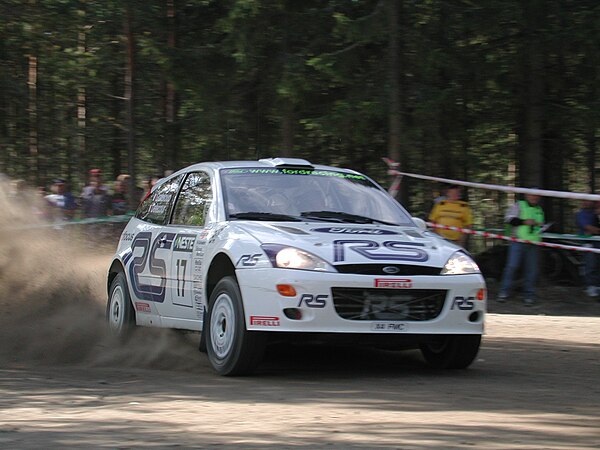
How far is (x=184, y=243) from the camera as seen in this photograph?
9.16 m

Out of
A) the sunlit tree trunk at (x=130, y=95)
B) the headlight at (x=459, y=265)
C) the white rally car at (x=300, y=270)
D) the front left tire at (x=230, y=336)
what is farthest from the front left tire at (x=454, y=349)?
the sunlit tree trunk at (x=130, y=95)

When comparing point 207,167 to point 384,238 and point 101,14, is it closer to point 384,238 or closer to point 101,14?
point 384,238

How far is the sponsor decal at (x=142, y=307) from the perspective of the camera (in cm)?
981

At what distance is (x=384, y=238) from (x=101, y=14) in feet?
59.7

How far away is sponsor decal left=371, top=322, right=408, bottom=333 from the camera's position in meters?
7.81

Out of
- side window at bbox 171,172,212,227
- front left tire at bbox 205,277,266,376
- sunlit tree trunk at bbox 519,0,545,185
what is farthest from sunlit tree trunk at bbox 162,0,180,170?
front left tire at bbox 205,277,266,376

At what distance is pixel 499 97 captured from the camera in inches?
797

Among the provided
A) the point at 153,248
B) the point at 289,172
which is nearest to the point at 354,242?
the point at 289,172

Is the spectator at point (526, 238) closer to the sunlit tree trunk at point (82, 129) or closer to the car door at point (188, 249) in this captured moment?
the car door at point (188, 249)

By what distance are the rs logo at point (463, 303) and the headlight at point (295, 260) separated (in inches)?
40.5

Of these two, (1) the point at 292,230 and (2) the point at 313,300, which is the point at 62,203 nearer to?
(1) the point at 292,230

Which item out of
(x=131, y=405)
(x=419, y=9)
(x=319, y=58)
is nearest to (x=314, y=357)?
(x=131, y=405)

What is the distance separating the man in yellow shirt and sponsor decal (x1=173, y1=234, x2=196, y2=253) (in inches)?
302

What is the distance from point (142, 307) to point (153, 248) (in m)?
0.59
